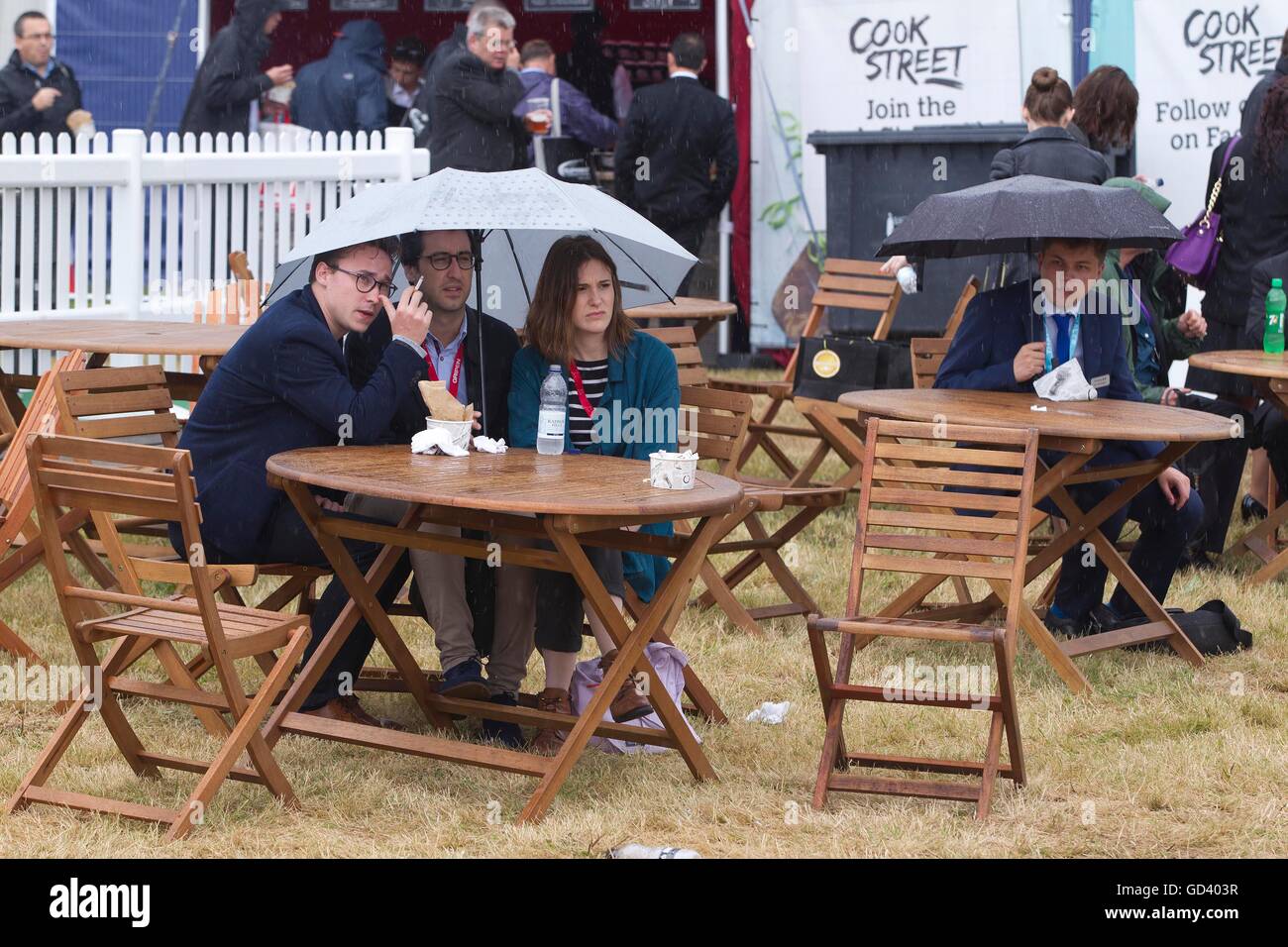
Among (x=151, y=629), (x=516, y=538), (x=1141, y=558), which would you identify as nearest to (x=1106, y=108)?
(x=1141, y=558)

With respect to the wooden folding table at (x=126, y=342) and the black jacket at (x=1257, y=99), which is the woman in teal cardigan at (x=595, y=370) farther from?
the black jacket at (x=1257, y=99)

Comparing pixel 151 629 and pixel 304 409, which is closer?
pixel 151 629

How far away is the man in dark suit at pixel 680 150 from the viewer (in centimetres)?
1108

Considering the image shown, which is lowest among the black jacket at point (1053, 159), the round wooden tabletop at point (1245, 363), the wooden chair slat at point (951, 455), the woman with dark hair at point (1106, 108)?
the wooden chair slat at point (951, 455)

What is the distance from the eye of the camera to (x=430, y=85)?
11.4 metres

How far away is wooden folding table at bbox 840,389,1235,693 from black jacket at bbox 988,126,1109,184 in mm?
2072

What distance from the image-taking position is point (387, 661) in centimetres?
621

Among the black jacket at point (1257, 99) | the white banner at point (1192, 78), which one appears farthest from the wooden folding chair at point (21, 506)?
the white banner at point (1192, 78)

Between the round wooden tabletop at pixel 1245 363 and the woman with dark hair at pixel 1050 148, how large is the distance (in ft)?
3.25

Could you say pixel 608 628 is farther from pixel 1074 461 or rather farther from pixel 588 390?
pixel 1074 461

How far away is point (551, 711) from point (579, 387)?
0.99m

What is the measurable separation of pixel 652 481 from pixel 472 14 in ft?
21.6

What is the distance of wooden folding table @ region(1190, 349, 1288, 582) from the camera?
7.12 m

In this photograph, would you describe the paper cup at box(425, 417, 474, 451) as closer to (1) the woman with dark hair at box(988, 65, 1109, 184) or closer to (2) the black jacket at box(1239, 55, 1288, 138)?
(1) the woman with dark hair at box(988, 65, 1109, 184)
